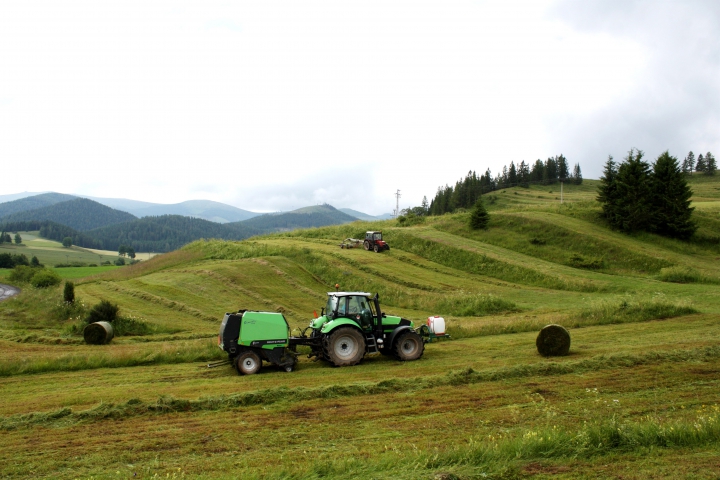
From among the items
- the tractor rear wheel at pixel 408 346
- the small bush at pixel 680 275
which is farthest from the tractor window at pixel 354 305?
the small bush at pixel 680 275

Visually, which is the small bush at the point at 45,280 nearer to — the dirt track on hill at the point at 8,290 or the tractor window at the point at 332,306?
the dirt track on hill at the point at 8,290

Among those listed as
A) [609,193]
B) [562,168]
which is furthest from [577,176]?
[609,193]

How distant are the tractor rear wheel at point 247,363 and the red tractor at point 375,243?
31.9 m

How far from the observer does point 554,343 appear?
14.3 metres

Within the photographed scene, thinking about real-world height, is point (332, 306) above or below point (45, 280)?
above

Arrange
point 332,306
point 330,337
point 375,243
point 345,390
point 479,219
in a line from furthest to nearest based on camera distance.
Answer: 1. point 479,219
2. point 375,243
3. point 332,306
4. point 330,337
5. point 345,390

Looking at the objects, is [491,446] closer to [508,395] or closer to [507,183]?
[508,395]

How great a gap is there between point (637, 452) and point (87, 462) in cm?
813

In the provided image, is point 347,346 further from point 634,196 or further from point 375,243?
point 634,196

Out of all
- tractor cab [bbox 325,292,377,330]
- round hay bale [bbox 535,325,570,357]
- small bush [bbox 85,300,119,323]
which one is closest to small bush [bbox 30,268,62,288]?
small bush [bbox 85,300,119,323]

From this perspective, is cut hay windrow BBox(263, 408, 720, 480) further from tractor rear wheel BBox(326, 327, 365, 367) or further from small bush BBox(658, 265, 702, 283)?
small bush BBox(658, 265, 702, 283)

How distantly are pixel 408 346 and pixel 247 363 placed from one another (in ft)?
15.5

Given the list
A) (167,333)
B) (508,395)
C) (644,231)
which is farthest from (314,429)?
(644,231)

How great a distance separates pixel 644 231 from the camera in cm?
4928
